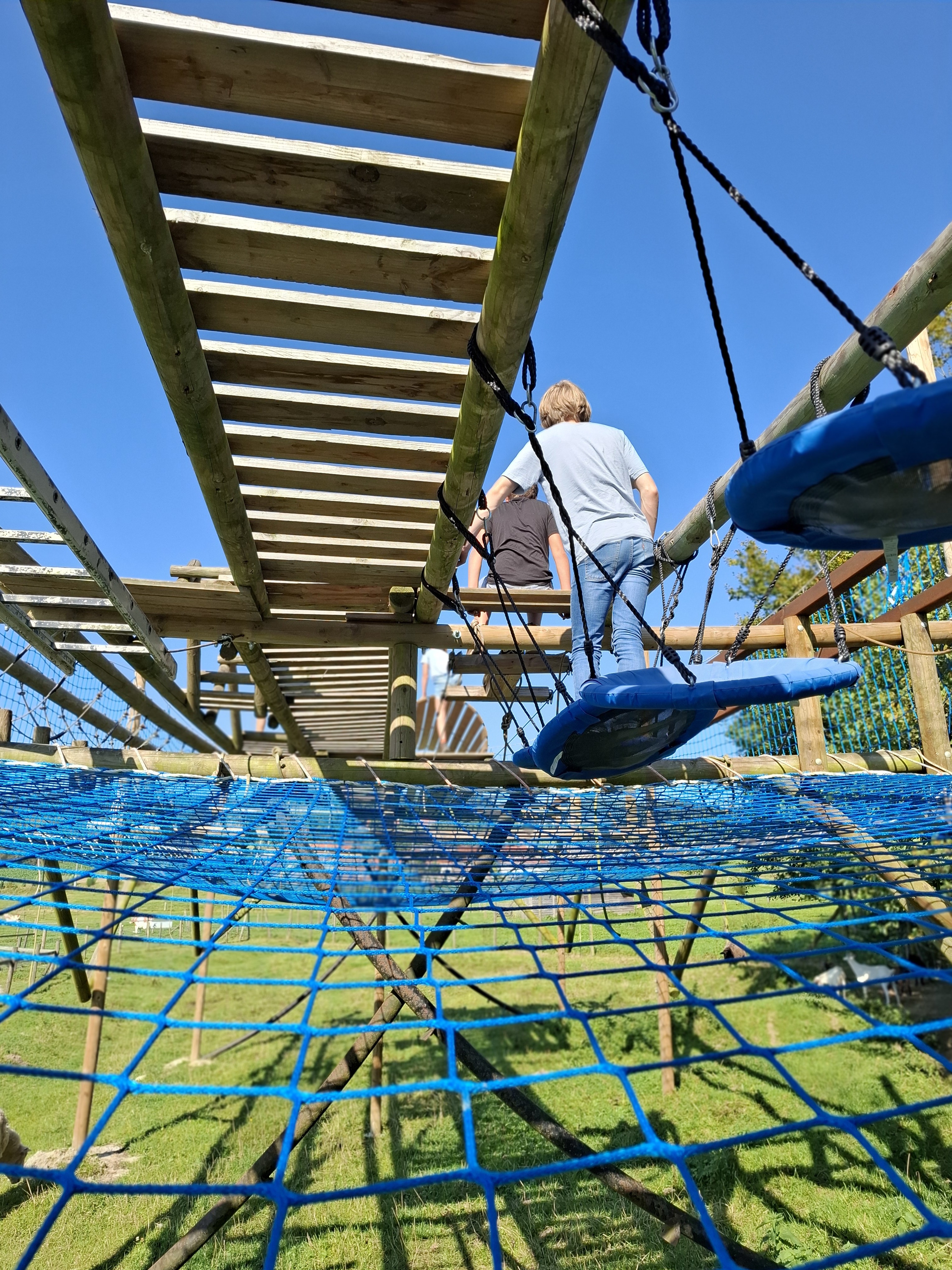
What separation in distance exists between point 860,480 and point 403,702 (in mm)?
2885

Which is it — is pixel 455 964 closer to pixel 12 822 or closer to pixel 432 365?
pixel 12 822

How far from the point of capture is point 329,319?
2.17 m

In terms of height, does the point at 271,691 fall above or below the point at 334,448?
below

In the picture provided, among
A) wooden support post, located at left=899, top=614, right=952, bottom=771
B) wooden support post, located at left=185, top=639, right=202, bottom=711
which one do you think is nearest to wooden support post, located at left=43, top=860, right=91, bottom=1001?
wooden support post, located at left=185, top=639, right=202, bottom=711

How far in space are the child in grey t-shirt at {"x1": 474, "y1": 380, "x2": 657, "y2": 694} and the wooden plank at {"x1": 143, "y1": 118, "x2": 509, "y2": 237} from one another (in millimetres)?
1131

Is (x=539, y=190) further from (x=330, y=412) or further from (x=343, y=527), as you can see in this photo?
(x=343, y=527)

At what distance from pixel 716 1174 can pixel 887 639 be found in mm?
2657

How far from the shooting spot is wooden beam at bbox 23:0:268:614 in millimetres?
1299

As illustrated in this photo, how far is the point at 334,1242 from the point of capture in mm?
3107

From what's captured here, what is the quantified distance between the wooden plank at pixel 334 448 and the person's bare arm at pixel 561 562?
4.37 ft

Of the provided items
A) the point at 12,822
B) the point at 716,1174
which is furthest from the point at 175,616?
the point at 716,1174

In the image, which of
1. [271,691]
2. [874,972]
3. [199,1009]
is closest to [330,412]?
[271,691]

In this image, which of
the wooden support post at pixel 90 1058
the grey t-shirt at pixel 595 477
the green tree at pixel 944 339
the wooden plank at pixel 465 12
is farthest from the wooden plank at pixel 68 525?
the green tree at pixel 944 339

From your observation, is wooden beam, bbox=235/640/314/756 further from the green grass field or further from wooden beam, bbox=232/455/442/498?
the green grass field
